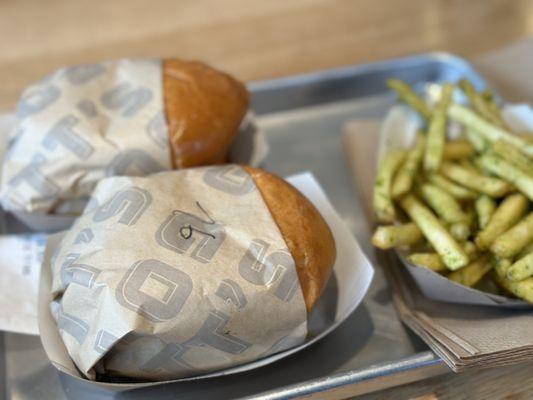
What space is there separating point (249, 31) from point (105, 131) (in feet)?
3.17

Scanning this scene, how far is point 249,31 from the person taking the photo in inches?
77.8

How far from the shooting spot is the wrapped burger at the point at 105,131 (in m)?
1.14

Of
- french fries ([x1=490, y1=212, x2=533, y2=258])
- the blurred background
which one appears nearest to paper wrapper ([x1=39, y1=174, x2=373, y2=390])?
french fries ([x1=490, y1=212, x2=533, y2=258])

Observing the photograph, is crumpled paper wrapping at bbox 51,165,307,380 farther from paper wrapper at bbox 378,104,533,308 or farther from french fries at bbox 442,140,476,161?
french fries at bbox 442,140,476,161

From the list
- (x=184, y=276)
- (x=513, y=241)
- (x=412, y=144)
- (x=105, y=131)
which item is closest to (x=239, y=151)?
(x=105, y=131)

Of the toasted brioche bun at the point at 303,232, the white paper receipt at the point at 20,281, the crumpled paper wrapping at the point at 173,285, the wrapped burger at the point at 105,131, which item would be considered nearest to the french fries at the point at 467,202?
the toasted brioche bun at the point at 303,232

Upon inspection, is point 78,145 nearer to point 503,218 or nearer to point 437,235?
point 437,235

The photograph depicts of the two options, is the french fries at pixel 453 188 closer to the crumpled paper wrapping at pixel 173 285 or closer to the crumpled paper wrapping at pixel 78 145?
the crumpled paper wrapping at pixel 173 285

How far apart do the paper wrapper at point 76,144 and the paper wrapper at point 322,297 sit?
12cm

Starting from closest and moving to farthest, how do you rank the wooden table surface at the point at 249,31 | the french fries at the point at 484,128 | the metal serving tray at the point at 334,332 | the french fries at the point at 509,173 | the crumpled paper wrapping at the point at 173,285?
1. the crumpled paper wrapping at the point at 173,285
2. the metal serving tray at the point at 334,332
3. the french fries at the point at 509,173
4. the french fries at the point at 484,128
5. the wooden table surface at the point at 249,31

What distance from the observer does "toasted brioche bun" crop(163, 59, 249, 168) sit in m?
1.16

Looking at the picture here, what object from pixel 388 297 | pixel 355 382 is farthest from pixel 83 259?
pixel 388 297

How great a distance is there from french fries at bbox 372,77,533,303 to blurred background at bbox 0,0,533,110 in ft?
2.22

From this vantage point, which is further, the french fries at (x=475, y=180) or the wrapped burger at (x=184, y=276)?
the french fries at (x=475, y=180)
